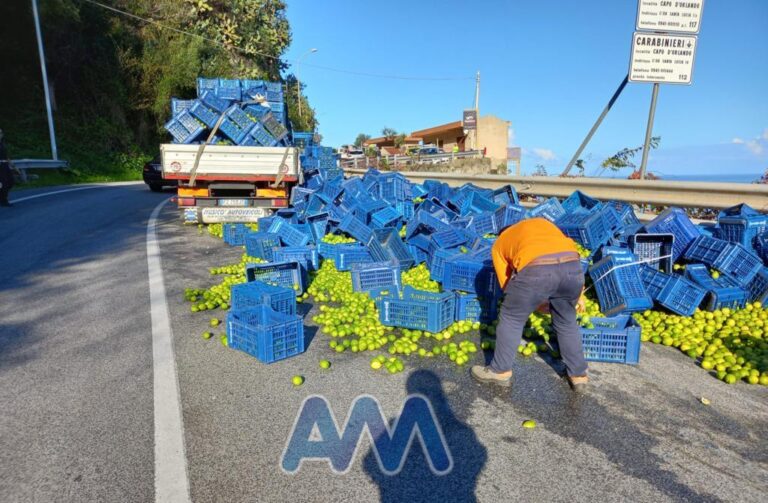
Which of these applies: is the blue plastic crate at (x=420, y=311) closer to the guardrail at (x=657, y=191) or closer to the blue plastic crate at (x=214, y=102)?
the guardrail at (x=657, y=191)

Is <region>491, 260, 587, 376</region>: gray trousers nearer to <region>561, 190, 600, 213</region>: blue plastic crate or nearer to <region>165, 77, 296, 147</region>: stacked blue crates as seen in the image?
<region>561, 190, 600, 213</region>: blue plastic crate

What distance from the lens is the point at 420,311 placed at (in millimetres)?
5035

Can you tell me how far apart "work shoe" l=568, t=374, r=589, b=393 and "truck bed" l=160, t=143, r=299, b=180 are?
842 cm

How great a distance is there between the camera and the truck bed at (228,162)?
10078 mm

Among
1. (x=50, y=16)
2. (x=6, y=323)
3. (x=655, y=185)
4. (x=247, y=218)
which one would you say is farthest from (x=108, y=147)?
(x=655, y=185)

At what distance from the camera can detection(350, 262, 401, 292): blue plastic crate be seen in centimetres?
626

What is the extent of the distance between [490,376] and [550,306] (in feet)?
2.64

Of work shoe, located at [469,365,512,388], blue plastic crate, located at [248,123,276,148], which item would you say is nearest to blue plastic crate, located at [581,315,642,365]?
work shoe, located at [469,365,512,388]

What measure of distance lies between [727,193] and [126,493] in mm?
9174

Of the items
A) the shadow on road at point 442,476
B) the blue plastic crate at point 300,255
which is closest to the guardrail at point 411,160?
the blue plastic crate at point 300,255

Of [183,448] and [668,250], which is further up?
[668,250]

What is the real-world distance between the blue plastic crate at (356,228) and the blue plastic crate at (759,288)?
208 inches

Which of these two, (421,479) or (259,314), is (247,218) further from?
(421,479)

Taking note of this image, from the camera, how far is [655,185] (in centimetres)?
872
